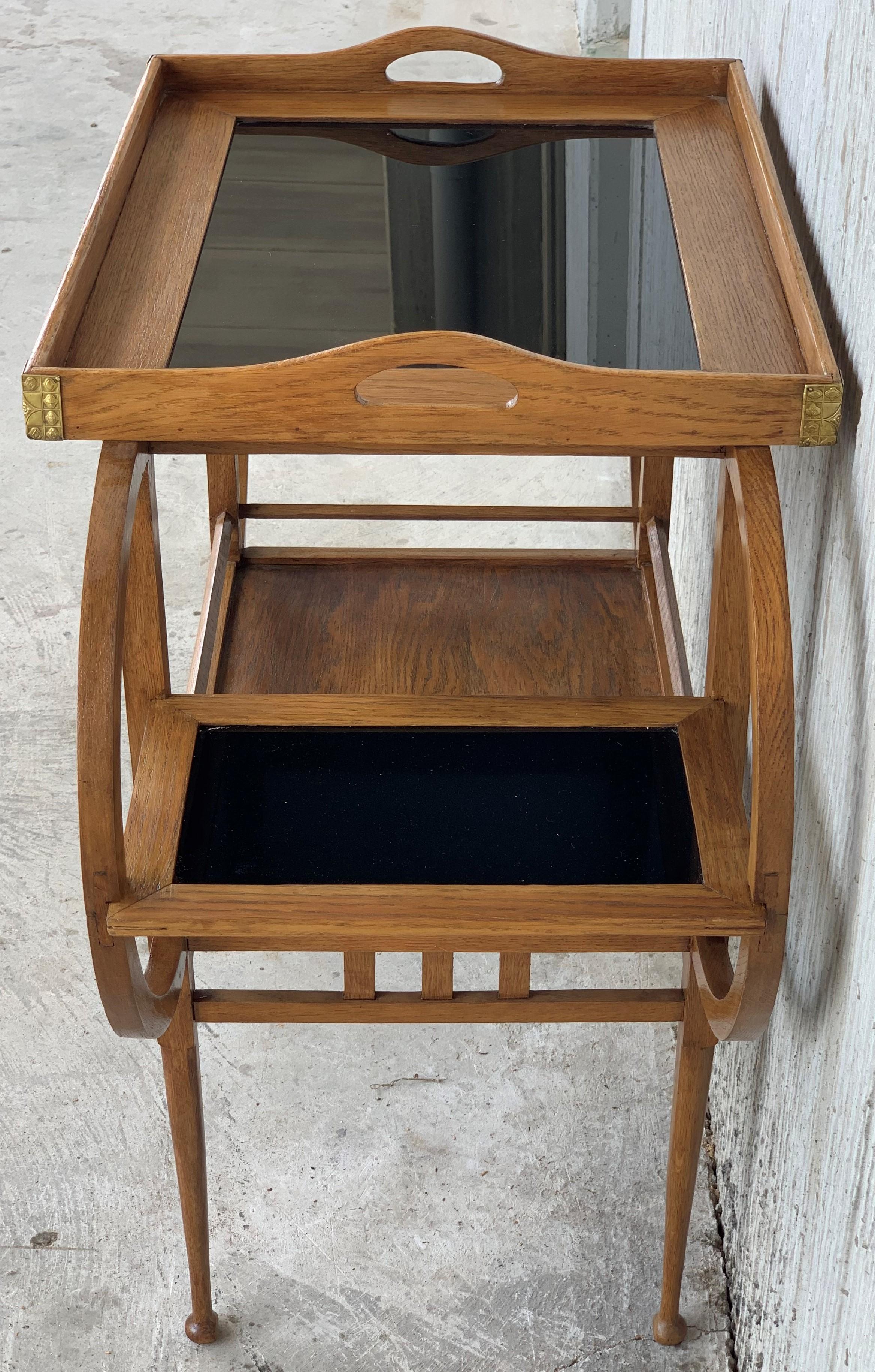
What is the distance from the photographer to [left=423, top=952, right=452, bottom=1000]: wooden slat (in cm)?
146

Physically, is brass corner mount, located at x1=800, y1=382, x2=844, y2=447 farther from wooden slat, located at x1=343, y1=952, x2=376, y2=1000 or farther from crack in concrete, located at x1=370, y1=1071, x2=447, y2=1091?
crack in concrete, located at x1=370, y1=1071, x2=447, y2=1091

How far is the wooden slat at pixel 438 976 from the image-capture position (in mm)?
1464

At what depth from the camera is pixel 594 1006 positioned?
150 cm

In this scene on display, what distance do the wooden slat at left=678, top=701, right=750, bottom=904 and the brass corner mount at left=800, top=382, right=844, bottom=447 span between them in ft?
1.29

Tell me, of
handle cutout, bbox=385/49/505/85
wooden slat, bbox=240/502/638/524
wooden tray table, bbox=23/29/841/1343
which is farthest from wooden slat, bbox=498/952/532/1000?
handle cutout, bbox=385/49/505/85

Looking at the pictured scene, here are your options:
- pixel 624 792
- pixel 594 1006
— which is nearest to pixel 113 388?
pixel 624 792

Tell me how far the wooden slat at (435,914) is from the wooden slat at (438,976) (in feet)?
0.60

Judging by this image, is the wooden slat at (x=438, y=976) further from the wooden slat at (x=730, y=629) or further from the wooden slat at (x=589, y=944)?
the wooden slat at (x=730, y=629)

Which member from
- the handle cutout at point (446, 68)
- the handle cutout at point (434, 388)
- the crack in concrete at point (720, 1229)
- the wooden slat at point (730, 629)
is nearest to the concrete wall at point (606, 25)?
the handle cutout at point (446, 68)

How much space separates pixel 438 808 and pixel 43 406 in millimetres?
546

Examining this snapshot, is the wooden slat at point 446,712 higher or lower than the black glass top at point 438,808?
higher

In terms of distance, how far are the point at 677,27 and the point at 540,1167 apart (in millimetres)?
1830

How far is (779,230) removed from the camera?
133cm

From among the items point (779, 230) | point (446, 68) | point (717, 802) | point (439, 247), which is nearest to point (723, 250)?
point (779, 230)
